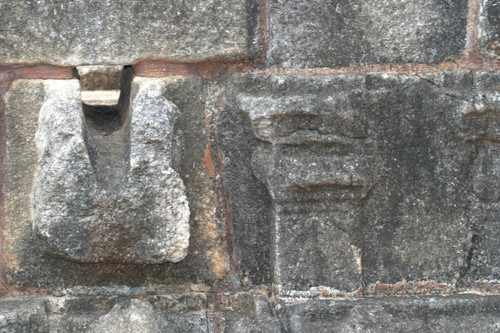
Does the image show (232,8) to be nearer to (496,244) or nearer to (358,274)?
(358,274)

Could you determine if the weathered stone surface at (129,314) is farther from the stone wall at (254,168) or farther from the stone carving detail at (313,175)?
the stone carving detail at (313,175)

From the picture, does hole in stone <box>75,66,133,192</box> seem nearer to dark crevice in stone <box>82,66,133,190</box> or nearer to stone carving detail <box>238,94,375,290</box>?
dark crevice in stone <box>82,66,133,190</box>

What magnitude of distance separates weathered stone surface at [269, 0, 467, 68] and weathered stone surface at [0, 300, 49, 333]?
992 millimetres

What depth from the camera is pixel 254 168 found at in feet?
5.93

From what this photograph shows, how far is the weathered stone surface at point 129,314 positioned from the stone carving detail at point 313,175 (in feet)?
0.94

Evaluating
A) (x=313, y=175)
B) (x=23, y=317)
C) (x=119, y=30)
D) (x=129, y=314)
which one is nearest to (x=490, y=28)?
(x=313, y=175)

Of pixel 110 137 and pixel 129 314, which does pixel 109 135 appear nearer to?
pixel 110 137

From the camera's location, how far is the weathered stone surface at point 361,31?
1797mm

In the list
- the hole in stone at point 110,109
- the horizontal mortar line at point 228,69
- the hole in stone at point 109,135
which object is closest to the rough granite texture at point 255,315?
the hole in stone at point 109,135

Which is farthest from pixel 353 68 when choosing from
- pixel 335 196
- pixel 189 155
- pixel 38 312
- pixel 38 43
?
pixel 38 312

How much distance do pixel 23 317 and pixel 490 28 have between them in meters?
1.59

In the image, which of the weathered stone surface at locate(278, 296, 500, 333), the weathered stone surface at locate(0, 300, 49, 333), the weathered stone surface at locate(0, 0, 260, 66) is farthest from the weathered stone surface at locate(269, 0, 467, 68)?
the weathered stone surface at locate(0, 300, 49, 333)

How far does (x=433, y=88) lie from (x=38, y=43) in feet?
3.85

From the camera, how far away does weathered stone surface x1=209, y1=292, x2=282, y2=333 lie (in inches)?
68.9
